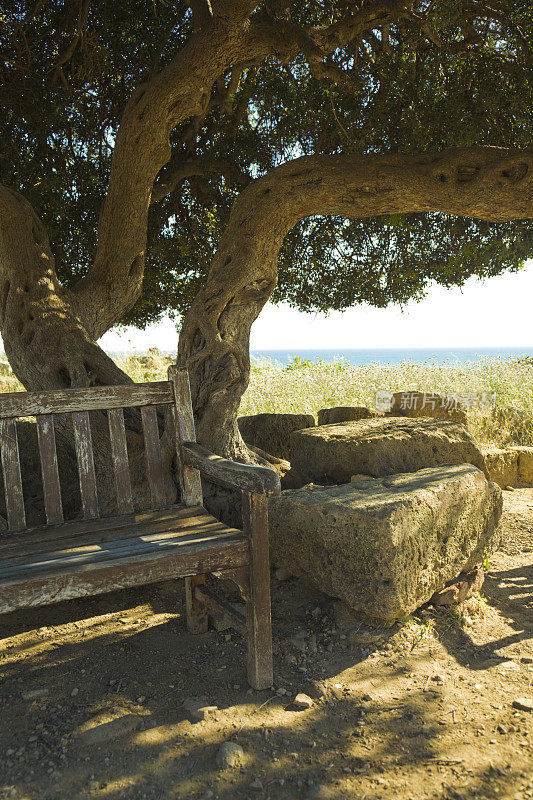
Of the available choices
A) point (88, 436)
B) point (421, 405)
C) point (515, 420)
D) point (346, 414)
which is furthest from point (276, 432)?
point (515, 420)

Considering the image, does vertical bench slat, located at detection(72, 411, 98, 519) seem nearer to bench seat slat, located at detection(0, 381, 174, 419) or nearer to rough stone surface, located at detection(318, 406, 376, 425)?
bench seat slat, located at detection(0, 381, 174, 419)

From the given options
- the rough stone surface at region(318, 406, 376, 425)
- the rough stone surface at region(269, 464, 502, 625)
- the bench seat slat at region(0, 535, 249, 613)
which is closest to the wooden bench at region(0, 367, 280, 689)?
→ the bench seat slat at region(0, 535, 249, 613)

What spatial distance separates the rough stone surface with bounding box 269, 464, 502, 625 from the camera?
2828mm

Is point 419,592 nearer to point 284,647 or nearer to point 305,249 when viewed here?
point 284,647

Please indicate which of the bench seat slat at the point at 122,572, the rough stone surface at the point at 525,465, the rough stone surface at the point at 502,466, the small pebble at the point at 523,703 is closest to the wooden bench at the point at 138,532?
the bench seat slat at the point at 122,572

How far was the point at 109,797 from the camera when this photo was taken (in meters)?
1.93

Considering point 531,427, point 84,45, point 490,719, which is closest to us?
point 490,719

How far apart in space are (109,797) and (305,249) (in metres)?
5.69

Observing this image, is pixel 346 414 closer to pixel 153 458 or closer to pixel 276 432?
pixel 276 432

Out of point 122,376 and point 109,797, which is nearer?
point 109,797

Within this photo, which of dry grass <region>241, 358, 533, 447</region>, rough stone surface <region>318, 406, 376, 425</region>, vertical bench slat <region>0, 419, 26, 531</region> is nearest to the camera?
vertical bench slat <region>0, 419, 26, 531</region>

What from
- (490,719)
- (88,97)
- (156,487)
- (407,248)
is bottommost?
(490,719)

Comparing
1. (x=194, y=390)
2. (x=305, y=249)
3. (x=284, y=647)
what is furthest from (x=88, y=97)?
(x=284, y=647)

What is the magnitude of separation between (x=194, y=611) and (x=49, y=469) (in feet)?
3.26
